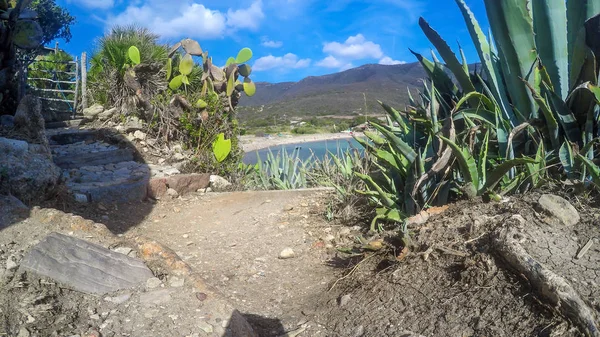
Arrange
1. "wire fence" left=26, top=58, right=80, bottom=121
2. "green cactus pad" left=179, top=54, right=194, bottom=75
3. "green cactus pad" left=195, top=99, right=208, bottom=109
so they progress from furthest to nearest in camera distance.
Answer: "wire fence" left=26, top=58, right=80, bottom=121 < "green cactus pad" left=179, top=54, right=194, bottom=75 < "green cactus pad" left=195, top=99, right=208, bottom=109

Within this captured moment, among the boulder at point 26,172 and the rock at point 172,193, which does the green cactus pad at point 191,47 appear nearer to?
the rock at point 172,193

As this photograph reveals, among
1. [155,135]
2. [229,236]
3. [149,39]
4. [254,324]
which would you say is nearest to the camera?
[254,324]

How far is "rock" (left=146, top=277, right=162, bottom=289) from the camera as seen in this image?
2.50m

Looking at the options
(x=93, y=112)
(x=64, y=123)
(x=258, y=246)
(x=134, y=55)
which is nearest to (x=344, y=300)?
(x=258, y=246)

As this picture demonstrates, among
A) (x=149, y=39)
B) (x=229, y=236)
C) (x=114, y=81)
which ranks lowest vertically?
(x=229, y=236)

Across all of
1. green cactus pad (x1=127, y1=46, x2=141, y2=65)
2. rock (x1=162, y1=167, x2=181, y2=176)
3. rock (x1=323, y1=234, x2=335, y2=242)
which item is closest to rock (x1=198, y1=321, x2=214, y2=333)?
rock (x1=323, y1=234, x2=335, y2=242)

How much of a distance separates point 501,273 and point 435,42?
7.11 feet

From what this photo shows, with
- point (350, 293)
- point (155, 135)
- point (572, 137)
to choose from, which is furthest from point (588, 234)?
point (155, 135)

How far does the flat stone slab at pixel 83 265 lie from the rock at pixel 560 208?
220 cm

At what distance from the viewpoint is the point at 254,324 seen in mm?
2777

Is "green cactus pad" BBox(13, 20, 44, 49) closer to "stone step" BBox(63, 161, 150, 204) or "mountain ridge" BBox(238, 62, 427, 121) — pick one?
"stone step" BBox(63, 161, 150, 204)

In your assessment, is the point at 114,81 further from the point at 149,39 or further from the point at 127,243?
the point at 127,243

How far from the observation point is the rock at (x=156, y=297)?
7.78 feet

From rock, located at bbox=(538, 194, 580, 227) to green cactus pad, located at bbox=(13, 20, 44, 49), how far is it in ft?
19.9
